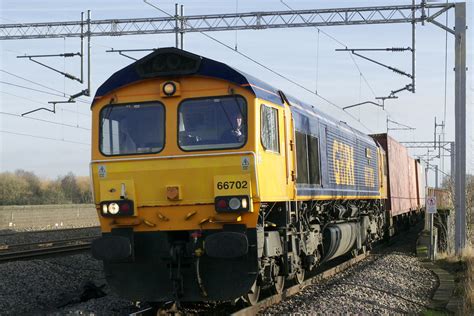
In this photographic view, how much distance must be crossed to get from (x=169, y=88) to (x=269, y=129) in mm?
1600

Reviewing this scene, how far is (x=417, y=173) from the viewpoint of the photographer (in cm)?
3669

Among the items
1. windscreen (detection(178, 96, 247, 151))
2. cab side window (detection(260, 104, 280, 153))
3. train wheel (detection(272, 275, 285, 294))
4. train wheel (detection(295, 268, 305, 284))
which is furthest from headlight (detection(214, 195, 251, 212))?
train wheel (detection(295, 268, 305, 284))

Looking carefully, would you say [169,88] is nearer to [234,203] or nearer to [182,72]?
[182,72]

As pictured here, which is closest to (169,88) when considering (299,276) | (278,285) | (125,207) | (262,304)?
(125,207)

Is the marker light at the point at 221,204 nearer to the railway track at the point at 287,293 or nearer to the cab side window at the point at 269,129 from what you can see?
the cab side window at the point at 269,129

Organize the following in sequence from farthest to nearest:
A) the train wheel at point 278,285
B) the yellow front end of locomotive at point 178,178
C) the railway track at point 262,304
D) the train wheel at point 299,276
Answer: the train wheel at point 299,276 → the train wheel at point 278,285 → the railway track at point 262,304 → the yellow front end of locomotive at point 178,178

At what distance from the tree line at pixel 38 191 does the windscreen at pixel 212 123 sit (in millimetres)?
50883

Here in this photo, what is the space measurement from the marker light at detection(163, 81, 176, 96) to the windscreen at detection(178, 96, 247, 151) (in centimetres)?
22

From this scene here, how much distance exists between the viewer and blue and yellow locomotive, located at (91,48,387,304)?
28.2 feet

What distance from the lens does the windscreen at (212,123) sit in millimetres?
8789

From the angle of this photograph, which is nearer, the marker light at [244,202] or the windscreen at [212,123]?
the marker light at [244,202]

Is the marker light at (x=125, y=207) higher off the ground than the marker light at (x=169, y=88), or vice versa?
the marker light at (x=169, y=88)

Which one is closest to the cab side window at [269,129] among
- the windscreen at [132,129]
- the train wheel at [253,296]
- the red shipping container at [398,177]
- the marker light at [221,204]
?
the marker light at [221,204]

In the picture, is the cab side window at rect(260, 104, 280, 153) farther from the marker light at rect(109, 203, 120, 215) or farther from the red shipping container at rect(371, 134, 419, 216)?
the red shipping container at rect(371, 134, 419, 216)
